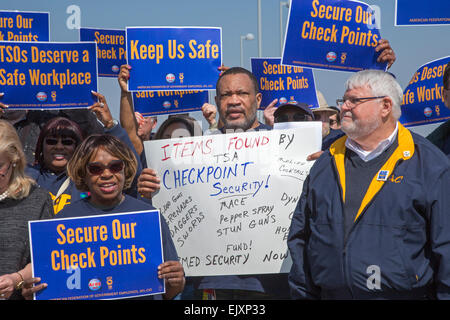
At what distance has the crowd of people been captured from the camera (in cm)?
337

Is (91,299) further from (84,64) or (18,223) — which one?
(84,64)

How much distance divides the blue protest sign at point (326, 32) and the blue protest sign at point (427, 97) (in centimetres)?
96

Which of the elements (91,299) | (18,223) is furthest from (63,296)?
(18,223)

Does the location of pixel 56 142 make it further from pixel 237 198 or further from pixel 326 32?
pixel 326 32

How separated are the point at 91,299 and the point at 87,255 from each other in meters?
0.27

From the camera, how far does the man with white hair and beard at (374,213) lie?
11.0 ft

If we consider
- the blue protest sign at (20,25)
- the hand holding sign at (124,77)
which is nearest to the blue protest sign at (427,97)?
the hand holding sign at (124,77)

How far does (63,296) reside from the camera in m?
3.65

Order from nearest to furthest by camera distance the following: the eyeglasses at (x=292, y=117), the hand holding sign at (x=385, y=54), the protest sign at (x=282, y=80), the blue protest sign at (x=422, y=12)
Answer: the eyeglasses at (x=292, y=117)
the hand holding sign at (x=385, y=54)
the blue protest sign at (x=422, y=12)
the protest sign at (x=282, y=80)

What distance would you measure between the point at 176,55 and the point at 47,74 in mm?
1321

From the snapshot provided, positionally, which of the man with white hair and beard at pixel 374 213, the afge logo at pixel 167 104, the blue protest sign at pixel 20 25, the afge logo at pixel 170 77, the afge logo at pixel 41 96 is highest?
the blue protest sign at pixel 20 25

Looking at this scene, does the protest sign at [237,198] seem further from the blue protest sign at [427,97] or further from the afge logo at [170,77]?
the blue protest sign at [427,97]

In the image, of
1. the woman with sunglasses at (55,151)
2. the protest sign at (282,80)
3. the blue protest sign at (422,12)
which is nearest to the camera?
the woman with sunglasses at (55,151)

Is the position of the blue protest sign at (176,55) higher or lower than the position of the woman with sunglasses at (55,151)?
higher
